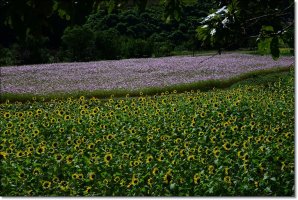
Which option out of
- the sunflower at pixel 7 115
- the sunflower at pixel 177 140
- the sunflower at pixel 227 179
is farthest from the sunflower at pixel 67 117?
the sunflower at pixel 227 179

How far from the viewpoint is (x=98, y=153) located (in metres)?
3.80

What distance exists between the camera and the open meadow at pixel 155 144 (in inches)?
127

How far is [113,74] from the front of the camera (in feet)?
14.8

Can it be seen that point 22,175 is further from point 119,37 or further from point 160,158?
point 119,37

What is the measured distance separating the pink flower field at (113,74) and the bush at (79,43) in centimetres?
8

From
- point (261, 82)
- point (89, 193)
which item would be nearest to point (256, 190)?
point (89, 193)

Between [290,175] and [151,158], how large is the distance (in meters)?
0.97

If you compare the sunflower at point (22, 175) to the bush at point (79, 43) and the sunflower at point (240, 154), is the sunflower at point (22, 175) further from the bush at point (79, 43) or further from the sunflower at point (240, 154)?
the sunflower at point (240, 154)

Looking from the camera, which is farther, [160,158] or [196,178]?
[160,158]

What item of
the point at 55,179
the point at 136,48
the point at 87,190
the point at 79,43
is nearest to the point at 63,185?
the point at 55,179

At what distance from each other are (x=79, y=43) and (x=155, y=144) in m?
1.09

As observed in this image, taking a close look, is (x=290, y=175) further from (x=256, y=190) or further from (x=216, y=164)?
(x=216, y=164)

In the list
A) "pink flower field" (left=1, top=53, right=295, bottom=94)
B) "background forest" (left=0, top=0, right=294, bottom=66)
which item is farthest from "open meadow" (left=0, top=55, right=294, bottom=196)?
"background forest" (left=0, top=0, right=294, bottom=66)

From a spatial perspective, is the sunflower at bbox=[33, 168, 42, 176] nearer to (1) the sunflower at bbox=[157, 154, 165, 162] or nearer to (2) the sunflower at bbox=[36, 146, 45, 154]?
(2) the sunflower at bbox=[36, 146, 45, 154]
